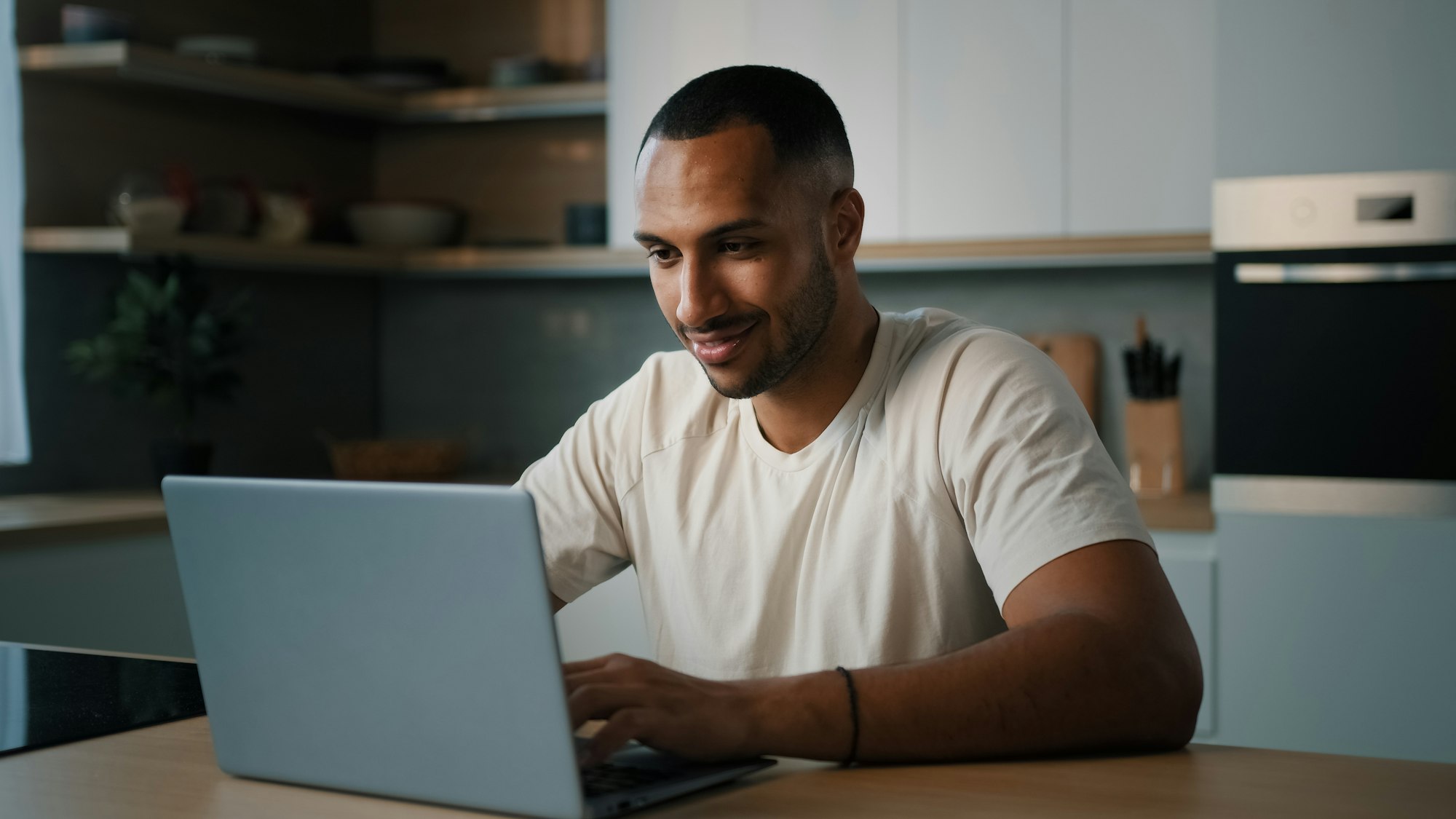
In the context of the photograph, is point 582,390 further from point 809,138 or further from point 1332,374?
point 809,138

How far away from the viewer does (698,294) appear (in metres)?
1.41

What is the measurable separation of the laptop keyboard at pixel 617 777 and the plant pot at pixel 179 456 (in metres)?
2.28

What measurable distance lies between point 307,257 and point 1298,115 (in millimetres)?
2113

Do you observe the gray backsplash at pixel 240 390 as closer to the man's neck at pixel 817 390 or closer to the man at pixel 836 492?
the man at pixel 836 492

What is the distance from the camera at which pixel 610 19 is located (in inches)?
132

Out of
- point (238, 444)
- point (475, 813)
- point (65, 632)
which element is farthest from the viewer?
point (238, 444)

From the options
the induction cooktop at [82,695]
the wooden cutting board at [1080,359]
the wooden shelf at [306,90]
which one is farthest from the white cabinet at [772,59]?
the induction cooktop at [82,695]

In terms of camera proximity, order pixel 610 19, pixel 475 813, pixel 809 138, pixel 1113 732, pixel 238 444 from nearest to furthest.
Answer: pixel 475 813, pixel 1113 732, pixel 809 138, pixel 610 19, pixel 238 444

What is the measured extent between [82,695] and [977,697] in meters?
0.81

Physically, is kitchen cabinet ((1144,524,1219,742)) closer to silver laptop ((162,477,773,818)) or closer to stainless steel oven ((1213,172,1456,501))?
stainless steel oven ((1213,172,1456,501))

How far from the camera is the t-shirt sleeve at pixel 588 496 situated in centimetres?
161

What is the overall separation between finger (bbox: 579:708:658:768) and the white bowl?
113 inches

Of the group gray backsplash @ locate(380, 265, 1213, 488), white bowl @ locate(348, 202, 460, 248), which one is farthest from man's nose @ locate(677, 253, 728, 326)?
white bowl @ locate(348, 202, 460, 248)

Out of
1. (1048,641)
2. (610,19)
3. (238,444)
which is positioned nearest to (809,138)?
(1048,641)
